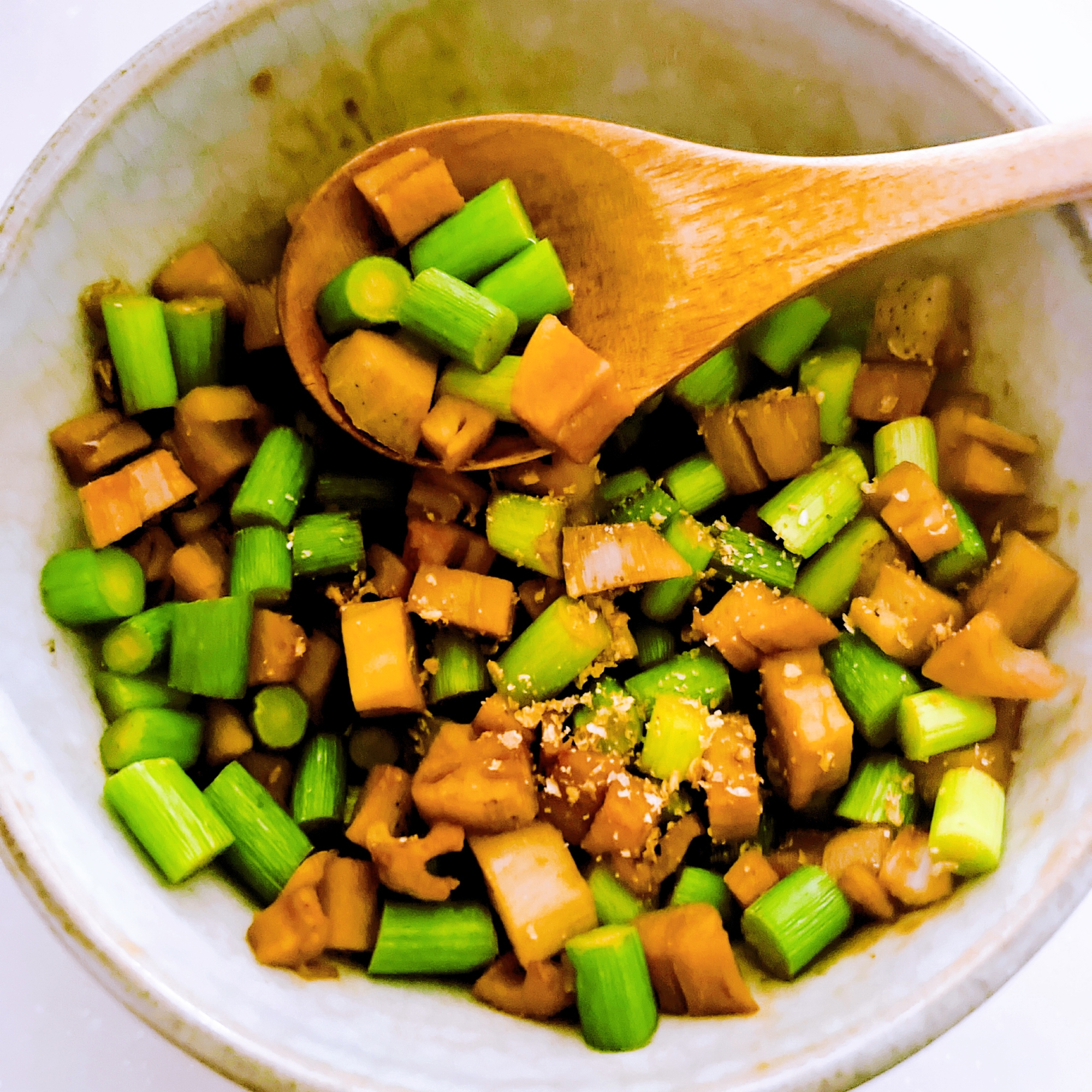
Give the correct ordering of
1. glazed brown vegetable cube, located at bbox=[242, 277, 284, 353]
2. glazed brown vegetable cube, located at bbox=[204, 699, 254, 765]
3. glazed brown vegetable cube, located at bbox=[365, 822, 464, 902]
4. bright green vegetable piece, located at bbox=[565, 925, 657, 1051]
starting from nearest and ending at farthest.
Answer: bright green vegetable piece, located at bbox=[565, 925, 657, 1051], glazed brown vegetable cube, located at bbox=[365, 822, 464, 902], glazed brown vegetable cube, located at bbox=[204, 699, 254, 765], glazed brown vegetable cube, located at bbox=[242, 277, 284, 353]

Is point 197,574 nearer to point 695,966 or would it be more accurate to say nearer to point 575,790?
point 575,790

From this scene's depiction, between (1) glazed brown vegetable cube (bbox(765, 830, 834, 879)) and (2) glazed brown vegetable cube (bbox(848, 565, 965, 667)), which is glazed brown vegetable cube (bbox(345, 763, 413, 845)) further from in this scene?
(2) glazed brown vegetable cube (bbox(848, 565, 965, 667))

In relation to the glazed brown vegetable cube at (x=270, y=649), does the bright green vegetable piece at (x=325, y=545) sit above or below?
above

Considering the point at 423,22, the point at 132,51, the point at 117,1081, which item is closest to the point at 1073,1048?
the point at 117,1081

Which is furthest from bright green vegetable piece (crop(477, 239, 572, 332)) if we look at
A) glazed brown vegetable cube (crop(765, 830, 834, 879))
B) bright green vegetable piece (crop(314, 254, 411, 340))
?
glazed brown vegetable cube (crop(765, 830, 834, 879))

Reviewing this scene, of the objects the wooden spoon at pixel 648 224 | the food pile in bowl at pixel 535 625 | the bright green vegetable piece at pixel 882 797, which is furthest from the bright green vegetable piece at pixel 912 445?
the bright green vegetable piece at pixel 882 797

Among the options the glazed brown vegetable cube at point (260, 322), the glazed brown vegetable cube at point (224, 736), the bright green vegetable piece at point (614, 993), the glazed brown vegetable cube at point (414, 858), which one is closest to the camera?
the bright green vegetable piece at point (614, 993)

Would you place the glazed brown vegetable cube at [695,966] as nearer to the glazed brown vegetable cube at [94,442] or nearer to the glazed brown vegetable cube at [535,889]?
the glazed brown vegetable cube at [535,889]
